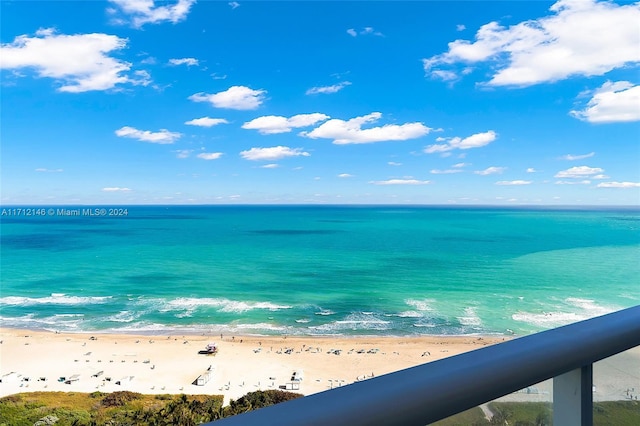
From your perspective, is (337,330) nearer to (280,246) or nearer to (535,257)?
(535,257)

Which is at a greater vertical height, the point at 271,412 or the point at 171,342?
the point at 271,412

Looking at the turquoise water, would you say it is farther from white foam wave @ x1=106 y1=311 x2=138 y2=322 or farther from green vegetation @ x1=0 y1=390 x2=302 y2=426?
green vegetation @ x1=0 y1=390 x2=302 y2=426

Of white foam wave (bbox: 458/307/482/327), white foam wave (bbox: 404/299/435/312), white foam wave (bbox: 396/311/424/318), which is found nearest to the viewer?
white foam wave (bbox: 458/307/482/327)

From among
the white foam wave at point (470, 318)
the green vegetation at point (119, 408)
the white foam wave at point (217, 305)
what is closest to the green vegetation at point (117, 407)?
the green vegetation at point (119, 408)

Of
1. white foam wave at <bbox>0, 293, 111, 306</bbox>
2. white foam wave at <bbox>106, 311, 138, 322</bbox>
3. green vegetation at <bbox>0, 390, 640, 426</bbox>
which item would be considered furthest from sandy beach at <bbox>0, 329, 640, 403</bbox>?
white foam wave at <bbox>0, 293, 111, 306</bbox>

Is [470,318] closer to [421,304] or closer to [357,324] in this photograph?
[421,304]

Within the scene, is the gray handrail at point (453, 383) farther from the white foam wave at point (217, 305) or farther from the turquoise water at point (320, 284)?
the white foam wave at point (217, 305)

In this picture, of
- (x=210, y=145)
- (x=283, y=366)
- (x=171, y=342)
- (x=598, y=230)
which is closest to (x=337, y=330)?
(x=283, y=366)
